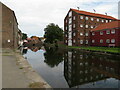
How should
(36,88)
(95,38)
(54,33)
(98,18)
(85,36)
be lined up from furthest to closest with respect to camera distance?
(54,33) < (98,18) < (85,36) < (95,38) < (36,88)

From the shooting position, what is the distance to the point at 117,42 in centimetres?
2986

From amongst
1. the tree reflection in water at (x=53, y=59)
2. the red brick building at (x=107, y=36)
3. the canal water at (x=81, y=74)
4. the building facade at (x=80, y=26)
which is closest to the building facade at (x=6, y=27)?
the tree reflection in water at (x=53, y=59)

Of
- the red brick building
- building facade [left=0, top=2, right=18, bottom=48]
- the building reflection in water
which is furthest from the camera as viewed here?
the red brick building

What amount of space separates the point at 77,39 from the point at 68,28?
9067 mm

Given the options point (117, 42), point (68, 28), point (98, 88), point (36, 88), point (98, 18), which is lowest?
point (98, 88)

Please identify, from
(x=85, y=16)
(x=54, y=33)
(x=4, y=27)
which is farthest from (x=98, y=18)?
(x=4, y=27)

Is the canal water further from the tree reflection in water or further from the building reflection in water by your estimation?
the tree reflection in water

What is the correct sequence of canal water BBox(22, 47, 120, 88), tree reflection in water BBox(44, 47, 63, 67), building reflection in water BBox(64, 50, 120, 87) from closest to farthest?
canal water BBox(22, 47, 120, 88) < building reflection in water BBox(64, 50, 120, 87) < tree reflection in water BBox(44, 47, 63, 67)

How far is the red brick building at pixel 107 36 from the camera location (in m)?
30.2

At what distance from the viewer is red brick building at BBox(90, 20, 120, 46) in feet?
99.0

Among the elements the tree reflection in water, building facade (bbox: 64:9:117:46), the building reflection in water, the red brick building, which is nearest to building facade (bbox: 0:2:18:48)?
the tree reflection in water

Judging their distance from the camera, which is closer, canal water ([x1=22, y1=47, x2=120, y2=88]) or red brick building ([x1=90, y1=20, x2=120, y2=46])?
canal water ([x1=22, y1=47, x2=120, y2=88])

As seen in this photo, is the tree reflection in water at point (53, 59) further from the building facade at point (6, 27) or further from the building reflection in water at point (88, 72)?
the building facade at point (6, 27)

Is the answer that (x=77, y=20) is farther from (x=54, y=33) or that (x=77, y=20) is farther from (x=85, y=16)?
(x=54, y=33)
